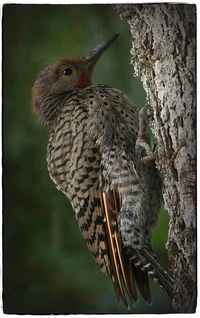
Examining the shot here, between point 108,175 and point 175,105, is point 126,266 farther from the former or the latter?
point 175,105

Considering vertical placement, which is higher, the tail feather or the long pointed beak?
the long pointed beak

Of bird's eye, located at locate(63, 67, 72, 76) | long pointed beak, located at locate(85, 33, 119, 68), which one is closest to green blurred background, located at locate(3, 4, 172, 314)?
long pointed beak, located at locate(85, 33, 119, 68)

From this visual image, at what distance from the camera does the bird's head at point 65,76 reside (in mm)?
2344

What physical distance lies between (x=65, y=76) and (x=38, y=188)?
22.8 inches

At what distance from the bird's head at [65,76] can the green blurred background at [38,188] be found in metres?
0.07

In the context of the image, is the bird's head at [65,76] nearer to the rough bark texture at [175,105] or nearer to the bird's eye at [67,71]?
the bird's eye at [67,71]

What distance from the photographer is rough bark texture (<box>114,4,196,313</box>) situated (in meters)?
1.98

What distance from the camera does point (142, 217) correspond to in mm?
2262

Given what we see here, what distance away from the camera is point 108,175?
221 centimetres

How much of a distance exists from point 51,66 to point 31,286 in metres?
0.98

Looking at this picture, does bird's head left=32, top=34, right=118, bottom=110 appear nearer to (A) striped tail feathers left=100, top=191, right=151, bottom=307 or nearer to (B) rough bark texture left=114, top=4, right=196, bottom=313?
(B) rough bark texture left=114, top=4, right=196, bottom=313

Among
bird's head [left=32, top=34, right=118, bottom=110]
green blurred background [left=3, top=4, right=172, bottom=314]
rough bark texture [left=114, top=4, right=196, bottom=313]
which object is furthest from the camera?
bird's head [left=32, top=34, right=118, bottom=110]

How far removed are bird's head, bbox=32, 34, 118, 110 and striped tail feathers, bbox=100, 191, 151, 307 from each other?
606 millimetres

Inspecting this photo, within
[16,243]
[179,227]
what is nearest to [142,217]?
[179,227]
